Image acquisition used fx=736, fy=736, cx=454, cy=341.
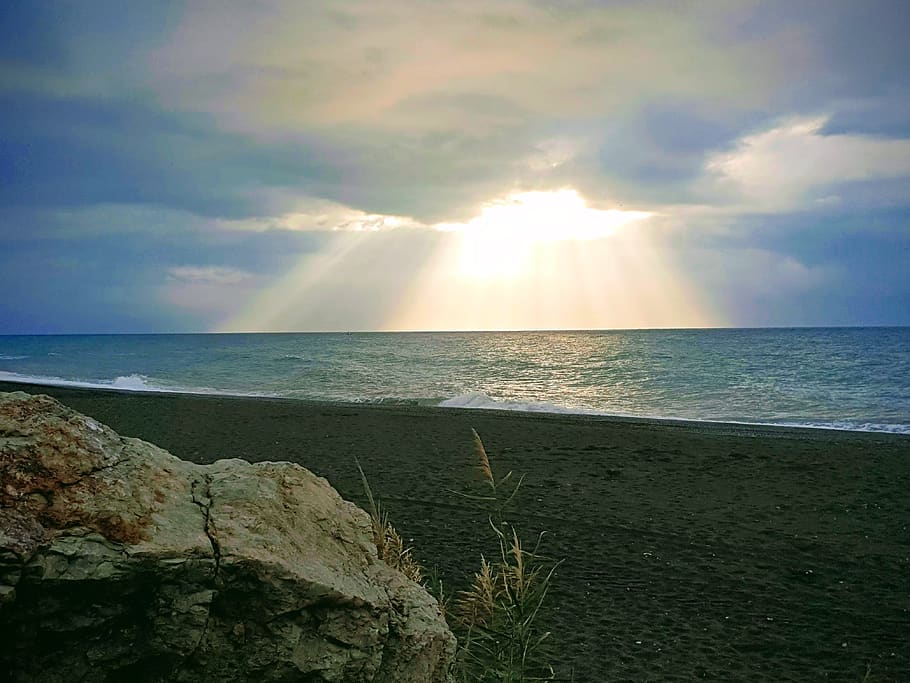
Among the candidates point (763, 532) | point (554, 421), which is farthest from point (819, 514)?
point (554, 421)

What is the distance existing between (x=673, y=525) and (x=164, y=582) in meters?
8.46

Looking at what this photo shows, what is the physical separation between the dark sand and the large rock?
269cm

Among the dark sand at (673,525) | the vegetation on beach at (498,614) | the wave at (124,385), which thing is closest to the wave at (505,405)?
the wave at (124,385)

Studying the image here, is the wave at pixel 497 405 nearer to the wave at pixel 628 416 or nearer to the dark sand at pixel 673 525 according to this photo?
the wave at pixel 628 416

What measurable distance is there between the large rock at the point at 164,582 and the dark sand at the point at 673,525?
2695 millimetres

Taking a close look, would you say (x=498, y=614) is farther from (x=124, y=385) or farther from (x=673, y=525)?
(x=124, y=385)

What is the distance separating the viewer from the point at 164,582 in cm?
310

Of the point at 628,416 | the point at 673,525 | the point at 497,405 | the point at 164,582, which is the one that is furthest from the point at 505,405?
the point at 164,582

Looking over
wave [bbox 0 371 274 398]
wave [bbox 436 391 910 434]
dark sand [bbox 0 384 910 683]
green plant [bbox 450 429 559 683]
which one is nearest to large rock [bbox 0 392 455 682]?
green plant [bbox 450 429 559 683]

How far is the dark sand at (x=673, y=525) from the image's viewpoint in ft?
20.5

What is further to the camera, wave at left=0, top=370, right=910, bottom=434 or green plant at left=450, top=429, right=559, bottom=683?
wave at left=0, top=370, right=910, bottom=434

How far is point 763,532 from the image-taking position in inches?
393

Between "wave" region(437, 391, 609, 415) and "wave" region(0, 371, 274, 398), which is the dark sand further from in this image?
"wave" region(0, 371, 274, 398)

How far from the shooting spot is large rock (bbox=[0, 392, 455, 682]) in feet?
9.53
